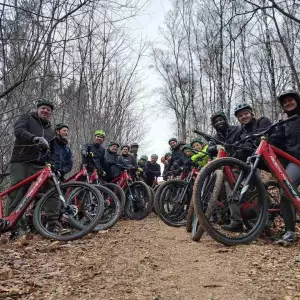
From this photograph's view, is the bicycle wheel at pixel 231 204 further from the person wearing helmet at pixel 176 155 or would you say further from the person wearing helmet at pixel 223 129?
the person wearing helmet at pixel 176 155

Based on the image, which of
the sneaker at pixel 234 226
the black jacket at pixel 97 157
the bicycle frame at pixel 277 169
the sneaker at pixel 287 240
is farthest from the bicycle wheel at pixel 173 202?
the bicycle frame at pixel 277 169

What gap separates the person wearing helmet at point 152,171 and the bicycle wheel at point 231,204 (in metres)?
8.16

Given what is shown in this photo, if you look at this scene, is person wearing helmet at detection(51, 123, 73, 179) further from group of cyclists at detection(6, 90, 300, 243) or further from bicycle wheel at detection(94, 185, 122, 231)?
bicycle wheel at detection(94, 185, 122, 231)

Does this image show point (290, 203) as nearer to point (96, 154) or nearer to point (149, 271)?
point (149, 271)

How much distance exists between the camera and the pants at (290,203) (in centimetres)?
390

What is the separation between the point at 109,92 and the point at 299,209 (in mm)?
8192

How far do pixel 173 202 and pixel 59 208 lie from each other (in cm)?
255

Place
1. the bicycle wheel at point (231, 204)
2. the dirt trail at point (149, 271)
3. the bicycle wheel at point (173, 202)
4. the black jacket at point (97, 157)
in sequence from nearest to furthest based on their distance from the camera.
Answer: the dirt trail at point (149, 271)
the bicycle wheel at point (231, 204)
the bicycle wheel at point (173, 202)
the black jacket at point (97, 157)

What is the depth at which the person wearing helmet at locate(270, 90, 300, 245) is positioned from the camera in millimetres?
3898

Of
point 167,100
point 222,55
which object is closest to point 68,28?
point 222,55

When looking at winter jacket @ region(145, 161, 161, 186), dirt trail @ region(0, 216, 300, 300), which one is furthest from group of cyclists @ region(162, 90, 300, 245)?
winter jacket @ region(145, 161, 161, 186)

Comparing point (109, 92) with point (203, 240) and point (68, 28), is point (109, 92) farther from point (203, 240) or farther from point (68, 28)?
point (203, 240)

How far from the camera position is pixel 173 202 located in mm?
6512

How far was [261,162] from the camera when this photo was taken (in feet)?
12.9
